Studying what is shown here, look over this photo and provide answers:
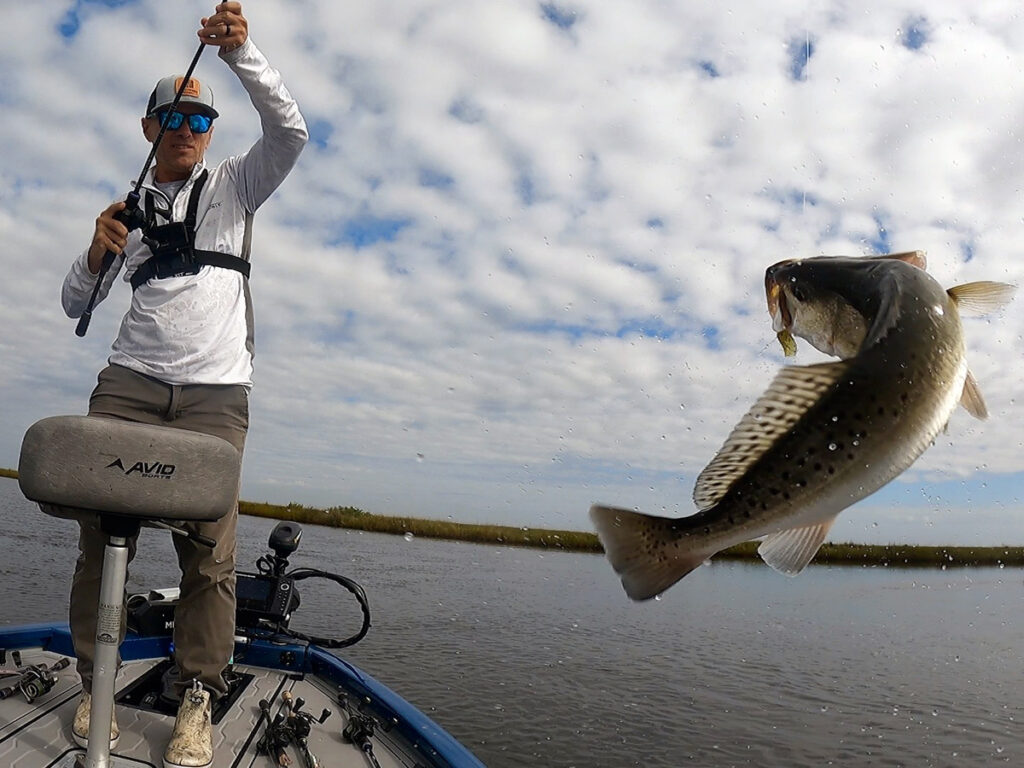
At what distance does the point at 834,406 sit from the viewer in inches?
39.3

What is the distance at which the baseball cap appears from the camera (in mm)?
3604

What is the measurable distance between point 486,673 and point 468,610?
7.46 metres

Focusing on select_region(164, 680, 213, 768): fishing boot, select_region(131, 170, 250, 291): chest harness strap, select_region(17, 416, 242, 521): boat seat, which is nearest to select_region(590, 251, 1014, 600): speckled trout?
select_region(17, 416, 242, 521): boat seat

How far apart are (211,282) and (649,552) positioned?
3045 millimetres

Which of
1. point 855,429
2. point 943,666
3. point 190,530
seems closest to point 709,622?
point 943,666

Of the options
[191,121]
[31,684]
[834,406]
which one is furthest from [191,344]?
[834,406]

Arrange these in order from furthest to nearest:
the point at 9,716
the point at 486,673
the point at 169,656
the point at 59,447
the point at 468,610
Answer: the point at 468,610 < the point at 486,673 < the point at 169,656 < the point at 9,716 < the point at 59,447

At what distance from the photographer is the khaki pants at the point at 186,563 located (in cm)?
346

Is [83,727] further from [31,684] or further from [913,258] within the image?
[913,258]

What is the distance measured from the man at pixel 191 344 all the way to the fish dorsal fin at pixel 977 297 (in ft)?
10.3

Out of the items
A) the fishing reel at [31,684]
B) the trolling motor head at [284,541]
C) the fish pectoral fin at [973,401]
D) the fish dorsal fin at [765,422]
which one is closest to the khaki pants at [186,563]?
the fishing reel at [31,684]

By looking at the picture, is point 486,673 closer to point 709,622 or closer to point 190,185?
point 709,622

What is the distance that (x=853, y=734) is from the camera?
520 inches

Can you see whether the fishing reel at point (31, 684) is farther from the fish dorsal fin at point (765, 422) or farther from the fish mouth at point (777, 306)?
the fish mouth at point (777, 306)
